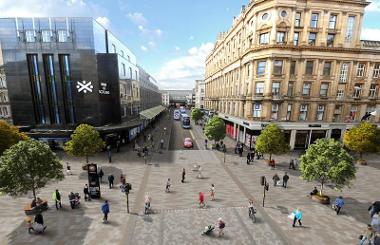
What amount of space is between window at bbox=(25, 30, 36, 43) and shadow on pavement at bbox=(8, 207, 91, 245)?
28325 mm

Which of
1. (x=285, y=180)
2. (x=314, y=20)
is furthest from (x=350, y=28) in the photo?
(x=285, y=180)

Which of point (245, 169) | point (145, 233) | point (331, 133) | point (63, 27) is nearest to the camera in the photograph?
point (145, 233)

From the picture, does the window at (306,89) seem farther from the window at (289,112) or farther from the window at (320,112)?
the window at (320,112)

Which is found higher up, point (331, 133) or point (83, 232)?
point (331, 133)

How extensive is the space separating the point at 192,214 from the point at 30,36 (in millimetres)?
35661

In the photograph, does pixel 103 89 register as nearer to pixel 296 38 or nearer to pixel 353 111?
pixel 296 38

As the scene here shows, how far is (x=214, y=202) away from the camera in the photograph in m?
17.0

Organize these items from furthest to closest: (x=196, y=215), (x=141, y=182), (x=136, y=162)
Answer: (x=136, y=162), (x=141, y=182), (x=196, y=215)

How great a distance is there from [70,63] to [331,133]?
45.7 metres

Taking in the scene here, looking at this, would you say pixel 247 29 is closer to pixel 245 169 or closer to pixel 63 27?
pixel 245 169

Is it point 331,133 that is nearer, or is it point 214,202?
point 214,202

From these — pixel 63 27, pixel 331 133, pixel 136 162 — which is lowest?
pixel 136 162

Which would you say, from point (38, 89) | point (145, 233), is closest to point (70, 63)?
point (38, 89)

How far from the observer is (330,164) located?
1652 cm
